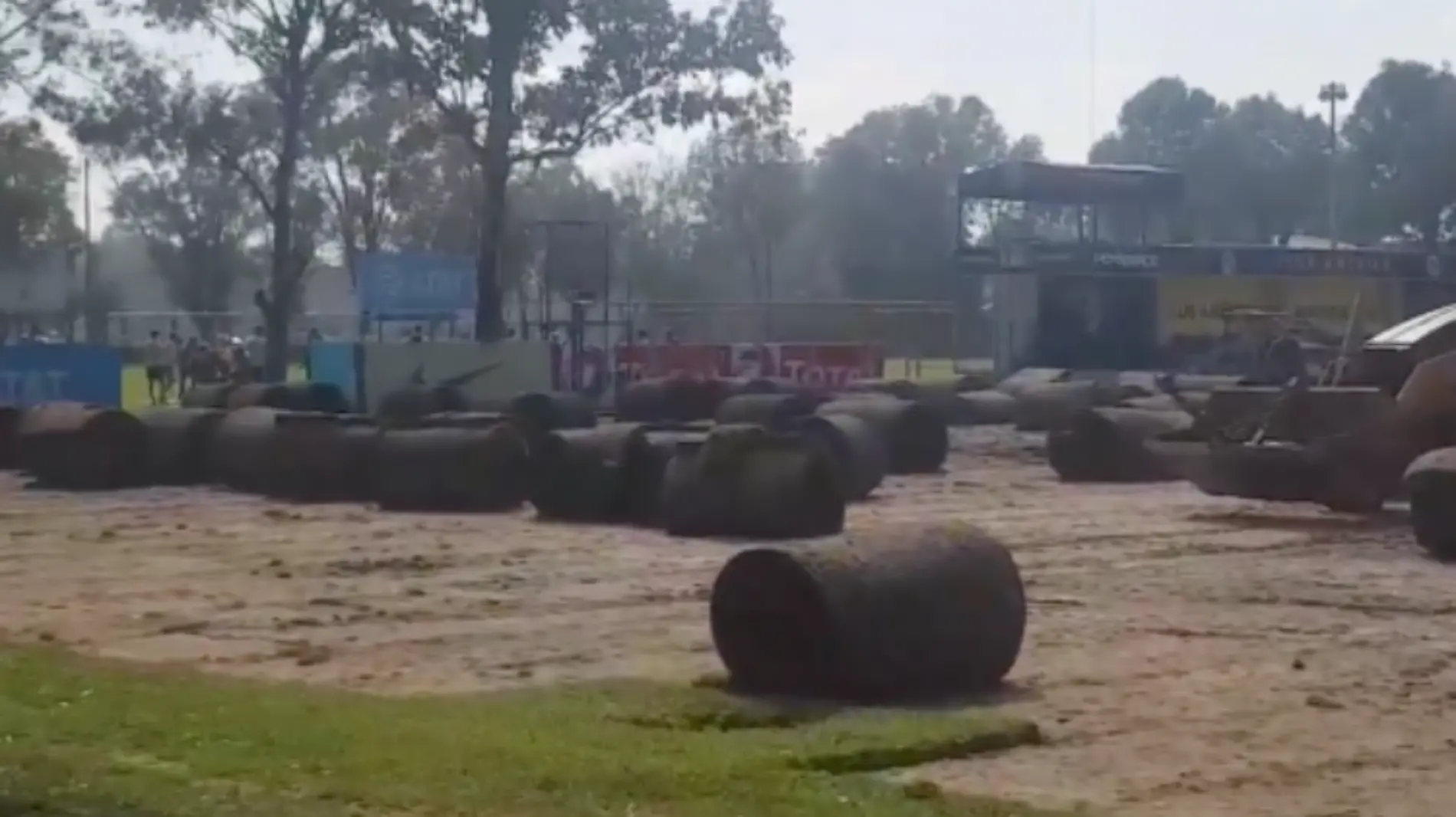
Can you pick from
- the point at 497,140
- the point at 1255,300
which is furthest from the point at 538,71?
the point at 1255,300

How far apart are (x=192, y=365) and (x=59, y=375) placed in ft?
25.6

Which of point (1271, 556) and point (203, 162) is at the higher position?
point (203, 162)

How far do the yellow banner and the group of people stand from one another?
77.1 ft

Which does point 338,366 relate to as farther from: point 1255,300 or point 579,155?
point 1255,300

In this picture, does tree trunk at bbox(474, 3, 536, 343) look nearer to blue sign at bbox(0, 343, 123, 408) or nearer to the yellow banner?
blue sign at bbox(0, 343, 123, 408)

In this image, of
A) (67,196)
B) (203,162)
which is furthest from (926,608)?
(67,196)

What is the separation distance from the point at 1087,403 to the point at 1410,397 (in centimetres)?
1455

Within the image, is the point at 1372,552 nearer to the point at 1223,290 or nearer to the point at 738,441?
the point at 738,441

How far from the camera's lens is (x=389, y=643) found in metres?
14.3

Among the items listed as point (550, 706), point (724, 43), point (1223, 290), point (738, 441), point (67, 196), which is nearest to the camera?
point (550, 706)

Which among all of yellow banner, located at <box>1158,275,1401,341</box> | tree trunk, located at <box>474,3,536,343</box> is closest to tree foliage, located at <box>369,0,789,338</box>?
tree trunk, located at <box>474,3,536,343</box>

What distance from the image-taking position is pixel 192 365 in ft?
149

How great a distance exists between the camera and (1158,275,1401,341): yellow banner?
61.8 meters

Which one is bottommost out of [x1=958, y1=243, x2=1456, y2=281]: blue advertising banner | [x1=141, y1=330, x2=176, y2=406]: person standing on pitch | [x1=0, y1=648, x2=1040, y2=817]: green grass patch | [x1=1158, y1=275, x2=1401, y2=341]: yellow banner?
[x1=0, y1=648, x2=1040, y2=817]: green grass patch
